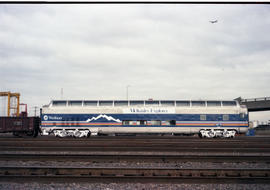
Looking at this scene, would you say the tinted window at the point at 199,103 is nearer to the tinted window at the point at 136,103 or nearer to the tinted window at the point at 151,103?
the tinted window at the point at 151,103

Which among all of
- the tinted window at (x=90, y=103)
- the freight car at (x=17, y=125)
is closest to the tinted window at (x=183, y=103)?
the tinted window at (x=90, y=103)

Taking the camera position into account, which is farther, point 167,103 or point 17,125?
point 17,125

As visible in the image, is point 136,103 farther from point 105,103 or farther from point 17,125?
point 17,125

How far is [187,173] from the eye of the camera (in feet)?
30.7

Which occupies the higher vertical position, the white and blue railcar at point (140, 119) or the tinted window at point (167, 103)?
the tinted window at point (167, 103)

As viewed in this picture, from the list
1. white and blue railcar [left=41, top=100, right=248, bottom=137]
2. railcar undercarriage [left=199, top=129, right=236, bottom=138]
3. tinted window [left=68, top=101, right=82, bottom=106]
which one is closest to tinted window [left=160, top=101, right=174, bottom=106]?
white and blue railcar [left=41, top=100, right=248, bottom=137]

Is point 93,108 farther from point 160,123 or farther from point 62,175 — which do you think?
point 62,175

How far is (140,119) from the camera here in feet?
95.1

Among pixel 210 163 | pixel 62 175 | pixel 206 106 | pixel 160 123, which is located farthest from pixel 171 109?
pixel 62 175

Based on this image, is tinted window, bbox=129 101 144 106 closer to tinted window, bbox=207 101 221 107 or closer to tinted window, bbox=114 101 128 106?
tinted window, bbox=114 101 128 106

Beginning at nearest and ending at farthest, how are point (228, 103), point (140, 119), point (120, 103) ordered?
point (140, 119), point (120, 103), point (228, 103)

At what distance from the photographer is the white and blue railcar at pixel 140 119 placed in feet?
93.7

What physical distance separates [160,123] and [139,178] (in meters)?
20.6

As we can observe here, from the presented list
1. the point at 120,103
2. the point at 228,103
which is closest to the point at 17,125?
the point at 120,103
